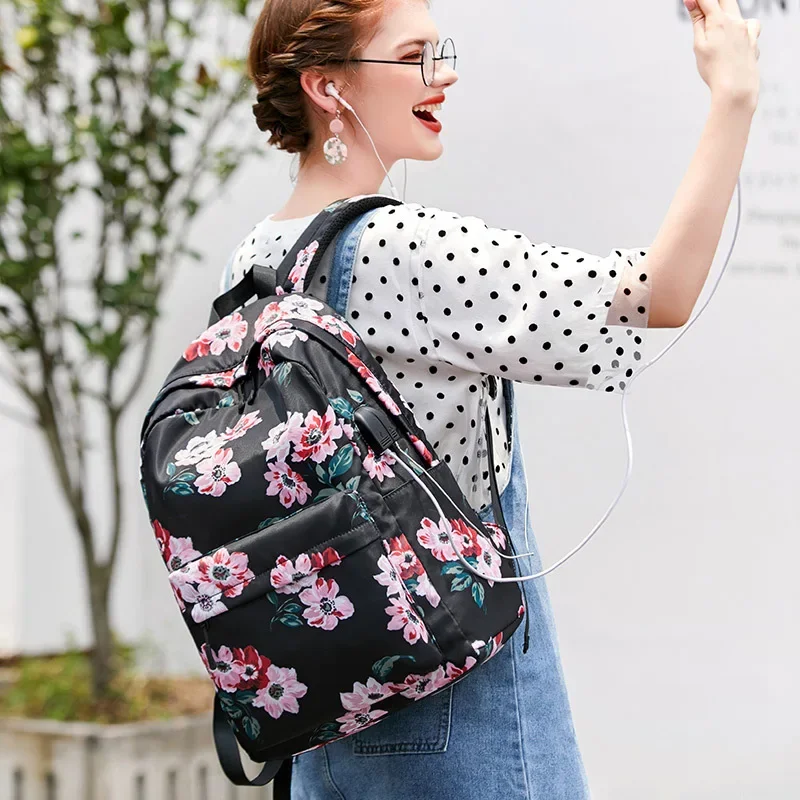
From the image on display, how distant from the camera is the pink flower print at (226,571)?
81 cm

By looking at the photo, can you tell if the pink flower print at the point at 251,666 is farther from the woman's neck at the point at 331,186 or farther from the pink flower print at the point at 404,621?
the woman's neck at the point at 331,186

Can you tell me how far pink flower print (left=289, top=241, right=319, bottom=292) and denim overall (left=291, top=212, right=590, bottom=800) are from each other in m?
0.02

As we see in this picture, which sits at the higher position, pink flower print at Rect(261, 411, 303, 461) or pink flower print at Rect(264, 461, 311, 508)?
pink flower print at Rect(261, 411, 303, 461)

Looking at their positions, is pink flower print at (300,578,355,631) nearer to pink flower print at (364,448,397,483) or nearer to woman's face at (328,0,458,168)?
pink flower print at (364,448,397,483)

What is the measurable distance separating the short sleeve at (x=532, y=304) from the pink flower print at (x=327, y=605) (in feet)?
0.69

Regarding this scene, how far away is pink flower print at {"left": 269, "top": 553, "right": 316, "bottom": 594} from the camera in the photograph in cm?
80

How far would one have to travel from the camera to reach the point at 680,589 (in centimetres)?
180

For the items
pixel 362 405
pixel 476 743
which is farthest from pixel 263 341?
pixel 476 743

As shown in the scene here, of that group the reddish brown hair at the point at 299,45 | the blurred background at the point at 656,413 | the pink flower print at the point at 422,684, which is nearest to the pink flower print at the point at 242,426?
the pink flower print at the point at 422,684

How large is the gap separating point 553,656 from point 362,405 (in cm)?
29

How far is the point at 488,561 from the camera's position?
0.85m

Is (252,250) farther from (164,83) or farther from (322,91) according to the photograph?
(164,83)

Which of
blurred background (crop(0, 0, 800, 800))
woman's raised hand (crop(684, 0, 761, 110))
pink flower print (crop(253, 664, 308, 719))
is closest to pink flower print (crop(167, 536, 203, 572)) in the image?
pink flower print (crop(253, 664, 308, 719))

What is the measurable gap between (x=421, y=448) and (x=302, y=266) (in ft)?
0.61
